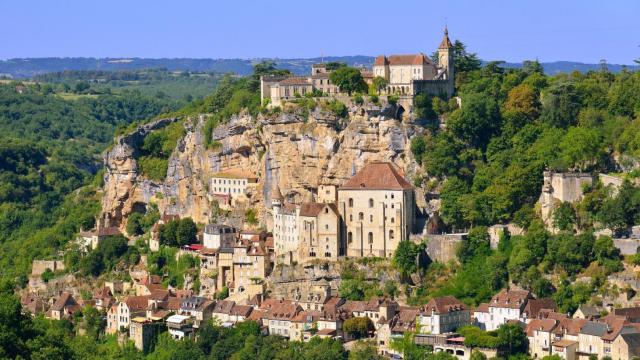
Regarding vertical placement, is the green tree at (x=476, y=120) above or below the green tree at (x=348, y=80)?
below

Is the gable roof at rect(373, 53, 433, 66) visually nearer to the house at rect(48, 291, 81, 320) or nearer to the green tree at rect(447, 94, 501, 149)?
the green tree at rect(447, 94, 501, 149)

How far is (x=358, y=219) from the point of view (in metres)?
76.4

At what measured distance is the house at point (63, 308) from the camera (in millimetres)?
84688

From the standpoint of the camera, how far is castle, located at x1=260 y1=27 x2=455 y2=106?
270 ft

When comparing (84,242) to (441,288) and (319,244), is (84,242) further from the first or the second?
(441,288)

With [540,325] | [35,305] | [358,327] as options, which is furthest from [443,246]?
[35,305]

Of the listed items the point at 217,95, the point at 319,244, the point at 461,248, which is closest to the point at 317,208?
the point at 319,244

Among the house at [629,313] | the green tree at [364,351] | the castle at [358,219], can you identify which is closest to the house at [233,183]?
the castle at [358,219]

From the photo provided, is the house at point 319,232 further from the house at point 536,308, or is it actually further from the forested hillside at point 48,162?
the forested hillside at point 48,162

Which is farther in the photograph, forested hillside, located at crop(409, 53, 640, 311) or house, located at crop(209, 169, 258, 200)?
house, located at crop(209, 169, 258, 200)

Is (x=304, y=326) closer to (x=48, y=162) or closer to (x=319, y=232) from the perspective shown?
(x=319, y=232)

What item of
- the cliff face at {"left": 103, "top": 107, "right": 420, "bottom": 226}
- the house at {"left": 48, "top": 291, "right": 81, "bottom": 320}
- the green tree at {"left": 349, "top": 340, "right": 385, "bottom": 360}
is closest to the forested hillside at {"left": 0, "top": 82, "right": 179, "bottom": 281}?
the cliff face at {"left": 103, "top": 107, "right": 420, "bottom": 226}

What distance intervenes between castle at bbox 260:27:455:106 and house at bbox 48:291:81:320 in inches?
639

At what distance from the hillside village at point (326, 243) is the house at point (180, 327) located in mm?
86
